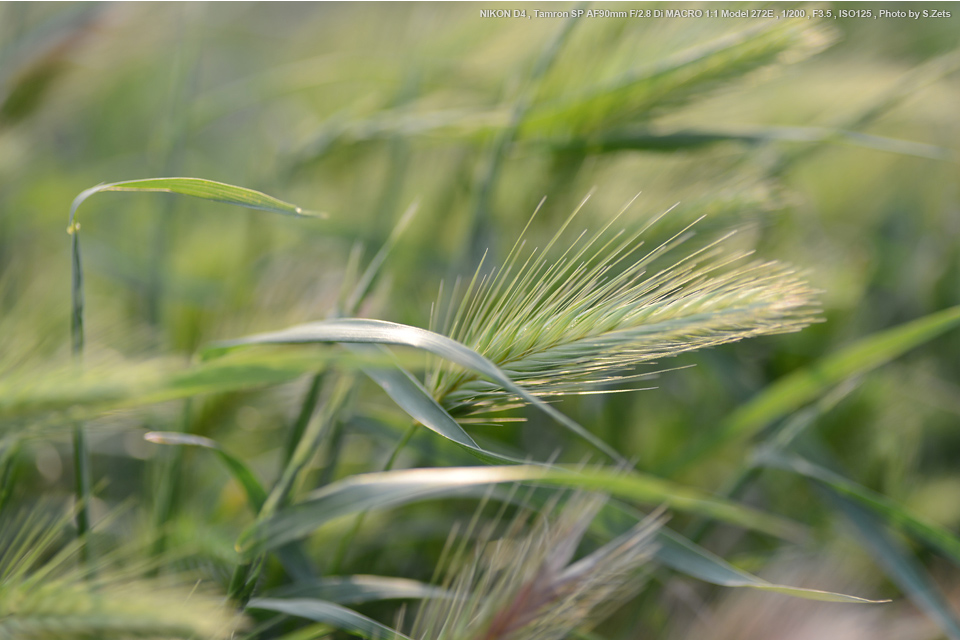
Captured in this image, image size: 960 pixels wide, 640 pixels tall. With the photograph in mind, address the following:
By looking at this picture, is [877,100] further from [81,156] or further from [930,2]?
[81,156]

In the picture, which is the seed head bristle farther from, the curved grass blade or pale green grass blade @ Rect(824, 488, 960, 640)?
pale green grass blade @ Rect(824, 488, 960, 640)

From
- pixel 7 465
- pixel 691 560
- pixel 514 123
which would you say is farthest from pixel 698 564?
pixel 7 465

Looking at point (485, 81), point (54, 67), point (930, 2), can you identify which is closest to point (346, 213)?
point (485, 81)

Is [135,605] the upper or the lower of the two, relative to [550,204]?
lower

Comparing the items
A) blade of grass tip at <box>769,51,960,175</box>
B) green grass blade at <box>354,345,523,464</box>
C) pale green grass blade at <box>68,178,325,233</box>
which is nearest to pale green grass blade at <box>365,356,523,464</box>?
green grass blade at <box>354,345,523,464</box>

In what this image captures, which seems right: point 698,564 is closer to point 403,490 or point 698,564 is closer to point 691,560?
point 691,560

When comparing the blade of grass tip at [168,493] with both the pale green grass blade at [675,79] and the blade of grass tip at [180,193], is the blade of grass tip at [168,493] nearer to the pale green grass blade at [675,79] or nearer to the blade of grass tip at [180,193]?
the blade of grass tip at [180,193]

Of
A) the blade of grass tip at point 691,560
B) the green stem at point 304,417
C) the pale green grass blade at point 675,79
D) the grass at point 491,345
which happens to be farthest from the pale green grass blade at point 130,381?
the pale green grass blade at point 675,79
